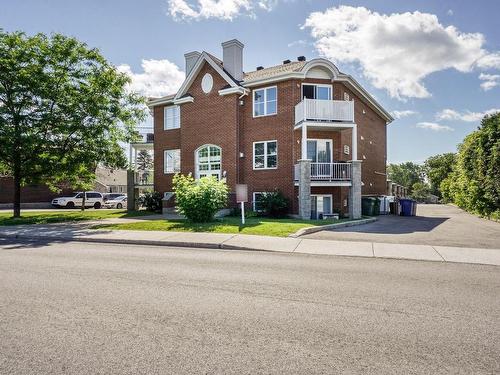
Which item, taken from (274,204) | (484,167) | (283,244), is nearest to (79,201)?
(274,204)

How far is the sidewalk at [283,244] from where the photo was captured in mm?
8828

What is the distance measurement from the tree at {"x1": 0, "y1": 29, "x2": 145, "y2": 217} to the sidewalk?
6.67 m

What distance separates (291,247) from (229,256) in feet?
6.91

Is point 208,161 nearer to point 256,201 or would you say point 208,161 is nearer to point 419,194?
point 256,201

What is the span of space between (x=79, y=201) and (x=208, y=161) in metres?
23.3

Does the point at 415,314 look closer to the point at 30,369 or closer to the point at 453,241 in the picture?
the point at 30,369

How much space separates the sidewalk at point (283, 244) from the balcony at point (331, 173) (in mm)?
7396

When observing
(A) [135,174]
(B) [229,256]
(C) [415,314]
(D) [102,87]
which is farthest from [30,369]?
(A) [135,174]

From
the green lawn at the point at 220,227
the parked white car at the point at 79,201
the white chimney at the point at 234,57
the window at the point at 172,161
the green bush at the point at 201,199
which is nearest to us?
the green lawn at the point at 220,227

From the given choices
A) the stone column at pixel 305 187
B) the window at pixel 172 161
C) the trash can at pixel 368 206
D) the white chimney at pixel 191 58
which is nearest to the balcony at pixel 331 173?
the stone column at pixel 305 187

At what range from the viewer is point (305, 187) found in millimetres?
17266

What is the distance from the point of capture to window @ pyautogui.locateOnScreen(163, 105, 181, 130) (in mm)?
24219

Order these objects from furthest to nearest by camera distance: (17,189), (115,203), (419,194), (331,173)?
(419,194)
(115,203)
(17,189)
(331,173)

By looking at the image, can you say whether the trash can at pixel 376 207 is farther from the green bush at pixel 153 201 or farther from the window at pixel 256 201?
the green bush at pixel 153 201
